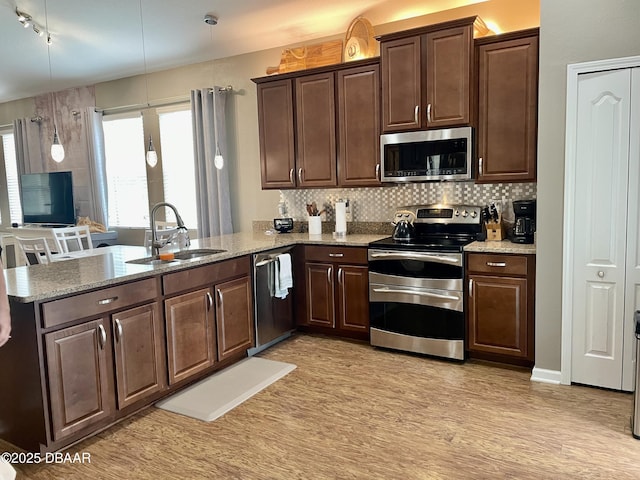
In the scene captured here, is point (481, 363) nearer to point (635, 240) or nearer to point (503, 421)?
point (503, 421)

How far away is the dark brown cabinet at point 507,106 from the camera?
134 inches

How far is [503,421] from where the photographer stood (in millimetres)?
2734

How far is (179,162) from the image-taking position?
5.92m

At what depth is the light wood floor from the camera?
7.58ft

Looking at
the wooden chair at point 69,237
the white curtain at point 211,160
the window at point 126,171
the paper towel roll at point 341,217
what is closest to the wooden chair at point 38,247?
the wooden chair at point 69,237

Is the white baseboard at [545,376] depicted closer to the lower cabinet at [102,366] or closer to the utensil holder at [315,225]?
the utensil holder at [315,225]

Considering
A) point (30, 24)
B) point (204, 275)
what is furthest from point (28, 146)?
point (204, 275)

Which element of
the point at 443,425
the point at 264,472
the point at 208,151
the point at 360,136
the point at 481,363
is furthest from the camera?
the point at 208,151

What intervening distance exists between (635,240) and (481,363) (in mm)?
1360

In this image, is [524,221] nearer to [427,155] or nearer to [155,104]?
[427,155]

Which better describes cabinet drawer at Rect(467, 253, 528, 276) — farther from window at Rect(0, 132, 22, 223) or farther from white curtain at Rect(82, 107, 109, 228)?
window at Rect(0, 132, 22, 223)

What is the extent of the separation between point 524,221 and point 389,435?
1.90 m

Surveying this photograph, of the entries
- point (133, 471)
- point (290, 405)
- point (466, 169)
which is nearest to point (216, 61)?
point (466, 169)

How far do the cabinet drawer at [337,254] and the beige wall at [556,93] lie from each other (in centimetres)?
139
